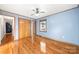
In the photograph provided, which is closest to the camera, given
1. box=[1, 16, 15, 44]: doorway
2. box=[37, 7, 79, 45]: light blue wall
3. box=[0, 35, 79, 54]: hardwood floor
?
box=[0, 35, 79, 54]: hardwood floor

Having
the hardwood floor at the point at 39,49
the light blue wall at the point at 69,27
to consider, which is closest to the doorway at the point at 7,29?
the hardwood floor at the point at 39,49

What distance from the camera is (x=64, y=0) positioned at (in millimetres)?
1472

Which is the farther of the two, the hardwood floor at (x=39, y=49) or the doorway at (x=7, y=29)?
the doorway at (x=7, y=29)

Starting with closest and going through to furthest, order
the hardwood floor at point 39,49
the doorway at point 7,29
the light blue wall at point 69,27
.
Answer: the hardwood floor at point 39,49 → the doorway at point 7,29 → the light blue wall at point 69,27

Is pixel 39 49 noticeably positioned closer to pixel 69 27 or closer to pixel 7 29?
pixel 69 27

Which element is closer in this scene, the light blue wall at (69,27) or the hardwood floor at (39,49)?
the hardwood floor at (39,49)

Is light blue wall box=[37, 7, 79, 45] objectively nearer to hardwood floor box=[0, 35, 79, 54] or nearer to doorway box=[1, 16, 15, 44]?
hardwood floor box=[0, 35, 79, 54]

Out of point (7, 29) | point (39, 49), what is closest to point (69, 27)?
Answer: point (39, 49)

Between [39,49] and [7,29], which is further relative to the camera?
[7,29]

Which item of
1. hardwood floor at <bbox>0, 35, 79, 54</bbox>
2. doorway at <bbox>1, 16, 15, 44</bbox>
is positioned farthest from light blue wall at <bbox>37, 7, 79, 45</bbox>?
doorway at <bbox>1, 16, 15, 44</bbox>

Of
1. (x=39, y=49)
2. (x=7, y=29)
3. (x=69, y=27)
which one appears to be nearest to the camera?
(x=39, y=49)

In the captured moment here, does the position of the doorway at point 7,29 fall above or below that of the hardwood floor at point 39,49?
above

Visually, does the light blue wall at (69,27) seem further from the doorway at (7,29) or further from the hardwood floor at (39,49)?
the doorway at (7,29)

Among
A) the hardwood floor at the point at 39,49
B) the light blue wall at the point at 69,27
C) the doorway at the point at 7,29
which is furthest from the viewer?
the light blue wall at the point at 69,27
